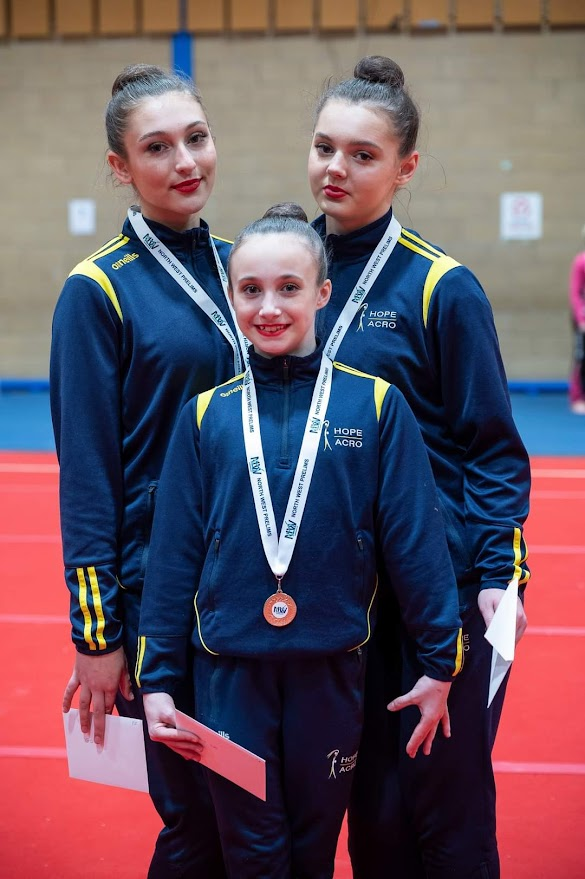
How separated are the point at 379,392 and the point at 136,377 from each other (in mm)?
495

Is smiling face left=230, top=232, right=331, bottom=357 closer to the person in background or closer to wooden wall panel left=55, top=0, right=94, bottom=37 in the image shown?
the person in background

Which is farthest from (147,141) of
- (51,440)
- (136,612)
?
(51,440)

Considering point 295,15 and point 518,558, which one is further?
point 295,15

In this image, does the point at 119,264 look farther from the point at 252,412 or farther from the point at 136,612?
the point at 136,612

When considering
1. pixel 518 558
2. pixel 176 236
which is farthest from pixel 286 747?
pixel 176 236

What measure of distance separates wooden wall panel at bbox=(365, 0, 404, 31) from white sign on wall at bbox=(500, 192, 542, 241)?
90.7 inches

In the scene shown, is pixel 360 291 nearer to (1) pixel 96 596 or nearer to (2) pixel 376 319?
(2) pixel 376 319

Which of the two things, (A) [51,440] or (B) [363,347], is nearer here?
(B) [363,347]

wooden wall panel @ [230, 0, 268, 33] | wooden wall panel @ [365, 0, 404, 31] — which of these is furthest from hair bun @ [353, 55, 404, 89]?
wooden wall panel @ [230, 0, 268, 33]

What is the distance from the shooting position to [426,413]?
6.72ft

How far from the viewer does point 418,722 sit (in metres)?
1.98

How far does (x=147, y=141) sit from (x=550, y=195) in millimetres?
10346

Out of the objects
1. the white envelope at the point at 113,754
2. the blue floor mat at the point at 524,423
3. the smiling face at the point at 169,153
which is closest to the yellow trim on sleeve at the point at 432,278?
the smiling face at the point at 169,153

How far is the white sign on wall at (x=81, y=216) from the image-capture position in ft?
39.4
